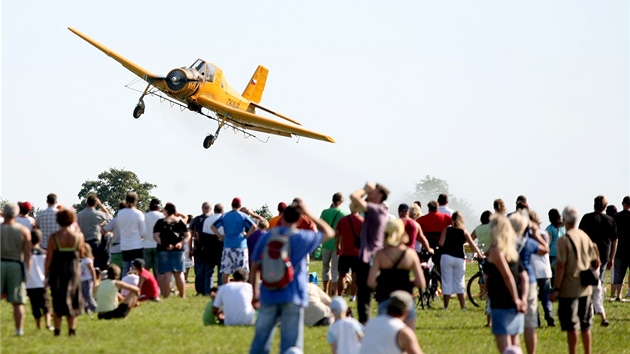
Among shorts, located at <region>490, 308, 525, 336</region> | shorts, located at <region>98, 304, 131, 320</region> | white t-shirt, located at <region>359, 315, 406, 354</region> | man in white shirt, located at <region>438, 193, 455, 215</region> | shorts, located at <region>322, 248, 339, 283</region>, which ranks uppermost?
man in white shirt, located at <region>438, 193, 455, 215</region>

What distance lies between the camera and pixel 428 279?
19.8 metres

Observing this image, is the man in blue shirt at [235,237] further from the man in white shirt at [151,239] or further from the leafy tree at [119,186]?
the leafy tree at [119,186]

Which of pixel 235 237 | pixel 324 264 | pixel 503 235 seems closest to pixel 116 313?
pixel 235 237

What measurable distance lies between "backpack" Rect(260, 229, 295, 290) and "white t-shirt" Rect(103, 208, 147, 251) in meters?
8.92

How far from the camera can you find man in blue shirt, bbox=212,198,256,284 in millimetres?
20031

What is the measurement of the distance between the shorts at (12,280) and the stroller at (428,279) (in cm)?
718

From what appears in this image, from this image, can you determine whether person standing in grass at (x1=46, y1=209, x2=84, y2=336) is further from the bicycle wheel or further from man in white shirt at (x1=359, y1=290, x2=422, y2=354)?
the bicycle wheel

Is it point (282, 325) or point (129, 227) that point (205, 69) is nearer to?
point (129, 227)

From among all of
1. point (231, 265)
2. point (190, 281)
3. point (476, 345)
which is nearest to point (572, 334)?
point (476, 345)

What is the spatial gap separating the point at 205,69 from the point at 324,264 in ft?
82.5

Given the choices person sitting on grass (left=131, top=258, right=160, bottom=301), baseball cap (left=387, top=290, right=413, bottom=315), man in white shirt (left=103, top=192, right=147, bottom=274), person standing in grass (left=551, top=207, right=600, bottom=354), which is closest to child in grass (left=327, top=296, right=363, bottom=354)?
baseball cap (left=387, top=290, right=413, bottom=315)

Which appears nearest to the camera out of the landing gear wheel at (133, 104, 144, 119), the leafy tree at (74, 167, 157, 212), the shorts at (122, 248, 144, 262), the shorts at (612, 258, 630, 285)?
the shorts at (122, 248, 144, 262)

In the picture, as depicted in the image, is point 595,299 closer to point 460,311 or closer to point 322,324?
point 460,311

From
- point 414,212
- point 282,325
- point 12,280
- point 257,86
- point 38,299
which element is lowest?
point 282,325
